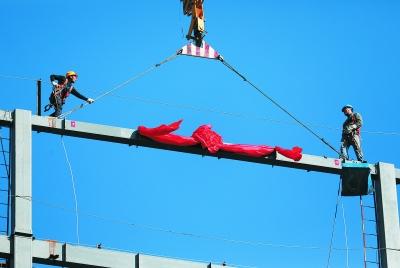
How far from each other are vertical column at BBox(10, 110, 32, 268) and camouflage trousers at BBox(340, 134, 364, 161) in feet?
27.1

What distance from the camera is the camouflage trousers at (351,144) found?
150 ft

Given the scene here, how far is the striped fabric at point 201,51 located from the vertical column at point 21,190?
15.5 feet

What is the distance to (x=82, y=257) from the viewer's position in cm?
4200

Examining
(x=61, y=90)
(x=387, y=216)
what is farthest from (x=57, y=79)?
(x=387, y=216)

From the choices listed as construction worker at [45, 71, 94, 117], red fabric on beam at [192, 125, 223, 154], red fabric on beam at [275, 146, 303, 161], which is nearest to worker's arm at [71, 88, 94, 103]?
construction worker at [45, 71, 94, 117]

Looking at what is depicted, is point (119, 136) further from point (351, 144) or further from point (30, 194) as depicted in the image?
point (351, 144)

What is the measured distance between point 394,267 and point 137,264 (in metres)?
6.78

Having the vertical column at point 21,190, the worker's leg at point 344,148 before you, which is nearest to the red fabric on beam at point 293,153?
the worker's leg at point 344,148

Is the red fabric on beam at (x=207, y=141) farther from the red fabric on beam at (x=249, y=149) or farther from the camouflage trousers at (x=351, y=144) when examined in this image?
the camouflage trousers at (x=351, y=144)

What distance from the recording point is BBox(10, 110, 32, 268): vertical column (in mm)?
41125

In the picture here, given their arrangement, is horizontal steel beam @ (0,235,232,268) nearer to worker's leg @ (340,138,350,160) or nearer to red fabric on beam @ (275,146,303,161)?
red fabric on beam @ (275,146,303,161)

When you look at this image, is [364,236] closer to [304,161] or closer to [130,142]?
[304,161]

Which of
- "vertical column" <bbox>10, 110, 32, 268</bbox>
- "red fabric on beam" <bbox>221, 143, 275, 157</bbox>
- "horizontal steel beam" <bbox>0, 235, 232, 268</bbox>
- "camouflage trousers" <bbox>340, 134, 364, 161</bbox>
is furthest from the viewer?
"camouflage trousers" <bbox>340, 134, 364, 161</bbox>

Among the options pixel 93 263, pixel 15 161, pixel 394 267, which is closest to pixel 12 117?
pixel 15 161
